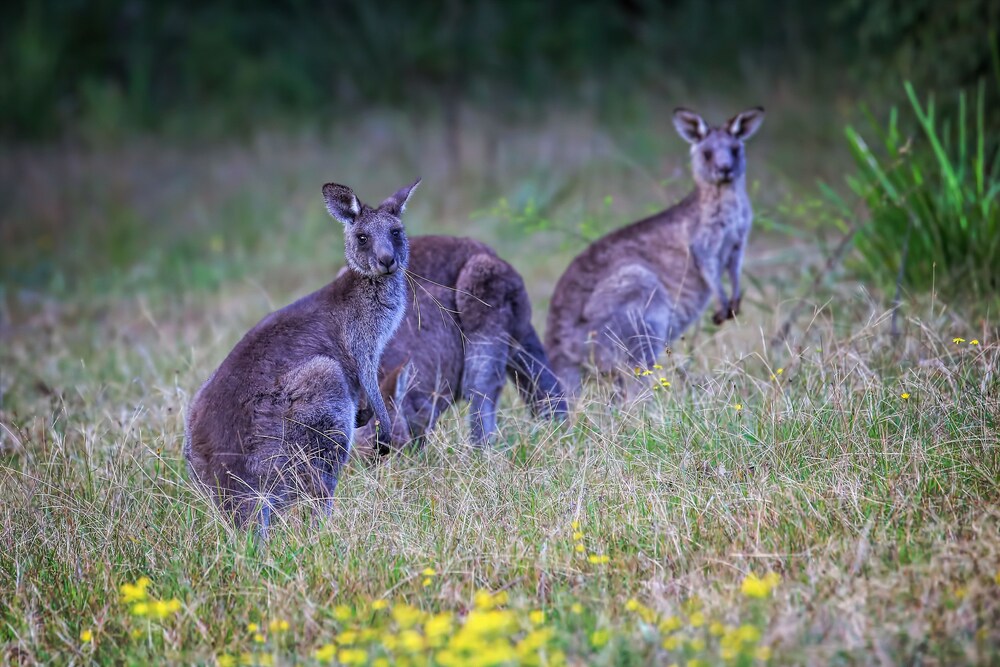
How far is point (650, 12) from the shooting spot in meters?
16.1

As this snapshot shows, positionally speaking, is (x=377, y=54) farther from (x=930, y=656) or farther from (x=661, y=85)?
(x=930, y=656)

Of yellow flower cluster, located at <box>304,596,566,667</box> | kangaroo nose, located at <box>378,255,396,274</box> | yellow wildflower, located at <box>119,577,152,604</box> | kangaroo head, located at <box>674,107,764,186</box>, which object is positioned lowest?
yellow flower cluster, located at <box>304,596,566,667</box>

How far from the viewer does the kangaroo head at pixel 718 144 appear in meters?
6.75

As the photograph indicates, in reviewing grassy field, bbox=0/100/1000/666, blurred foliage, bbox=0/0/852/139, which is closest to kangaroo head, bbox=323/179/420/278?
grassy field, bbox=0/100/1000/666

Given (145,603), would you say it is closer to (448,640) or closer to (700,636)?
(448,640)

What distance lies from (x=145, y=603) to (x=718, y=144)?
436 cm

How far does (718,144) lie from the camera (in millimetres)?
6867

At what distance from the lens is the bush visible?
269 inches

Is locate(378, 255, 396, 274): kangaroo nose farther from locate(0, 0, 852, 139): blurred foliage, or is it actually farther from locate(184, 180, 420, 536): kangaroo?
locate(0, 0, 852, 139): blurred foliage

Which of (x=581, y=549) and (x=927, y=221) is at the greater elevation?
(x=927, y=221)

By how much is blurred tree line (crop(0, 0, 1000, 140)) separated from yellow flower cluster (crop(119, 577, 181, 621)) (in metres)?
11.0

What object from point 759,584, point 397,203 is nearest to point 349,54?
point 397,203

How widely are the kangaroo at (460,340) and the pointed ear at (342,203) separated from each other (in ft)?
1.90

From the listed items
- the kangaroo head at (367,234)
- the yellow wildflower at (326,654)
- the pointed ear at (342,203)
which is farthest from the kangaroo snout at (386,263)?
the yellow wildflower at (326,654)
